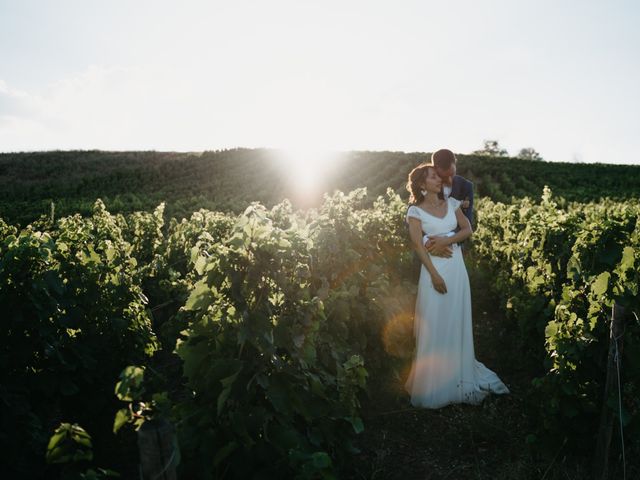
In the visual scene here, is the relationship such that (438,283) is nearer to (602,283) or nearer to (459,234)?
(459,234)

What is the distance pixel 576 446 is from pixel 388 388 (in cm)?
186

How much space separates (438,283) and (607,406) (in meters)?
1.82

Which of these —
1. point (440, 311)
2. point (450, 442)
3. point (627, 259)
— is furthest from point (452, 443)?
point (627, 259)

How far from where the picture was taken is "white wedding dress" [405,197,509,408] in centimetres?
478

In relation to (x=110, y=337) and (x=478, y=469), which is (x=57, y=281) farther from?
(x=478, y=469)

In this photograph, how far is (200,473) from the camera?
269 centimetres

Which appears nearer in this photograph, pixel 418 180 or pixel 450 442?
pixel 450 442

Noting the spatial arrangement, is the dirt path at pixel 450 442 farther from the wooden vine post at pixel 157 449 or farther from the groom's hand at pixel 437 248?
the wooden vine post at pixel 157 449

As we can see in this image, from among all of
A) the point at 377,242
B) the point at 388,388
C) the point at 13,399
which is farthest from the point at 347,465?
the point at 377,242

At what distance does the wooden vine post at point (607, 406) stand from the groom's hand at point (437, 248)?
1.73m

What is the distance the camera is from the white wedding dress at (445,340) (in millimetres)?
4781

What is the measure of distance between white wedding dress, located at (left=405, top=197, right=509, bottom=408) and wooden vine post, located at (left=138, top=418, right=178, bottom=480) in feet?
11.2

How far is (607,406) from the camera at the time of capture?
10.8ft

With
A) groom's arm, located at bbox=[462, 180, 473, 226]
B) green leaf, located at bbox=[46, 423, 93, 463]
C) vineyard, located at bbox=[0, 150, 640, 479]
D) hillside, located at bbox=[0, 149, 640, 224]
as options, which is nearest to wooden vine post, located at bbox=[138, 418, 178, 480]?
vineyard, located at bbox=[0, 150, 640, 479]
